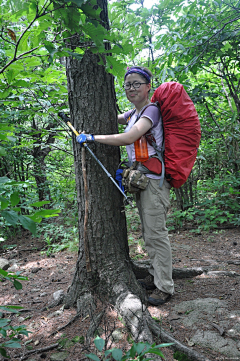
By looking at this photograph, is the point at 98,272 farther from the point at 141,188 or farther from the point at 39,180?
the point at 39,180

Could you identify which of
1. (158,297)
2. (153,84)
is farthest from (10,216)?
(153,84)

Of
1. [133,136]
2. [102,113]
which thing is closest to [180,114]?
[133,136]

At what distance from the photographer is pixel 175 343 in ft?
6.33

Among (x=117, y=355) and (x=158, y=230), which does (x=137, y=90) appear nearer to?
(x=158, y=230)

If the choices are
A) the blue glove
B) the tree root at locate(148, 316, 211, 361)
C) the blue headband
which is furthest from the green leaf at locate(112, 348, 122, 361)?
the blue headband

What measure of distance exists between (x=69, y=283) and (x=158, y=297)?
4.39 feet

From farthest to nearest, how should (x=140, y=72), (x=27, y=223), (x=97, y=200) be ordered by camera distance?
(x=140, y=72), (x=97, y=200), (x=27, y=223)

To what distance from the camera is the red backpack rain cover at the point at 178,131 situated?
2.57 meters

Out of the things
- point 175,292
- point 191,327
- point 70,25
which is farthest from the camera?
point 175,292

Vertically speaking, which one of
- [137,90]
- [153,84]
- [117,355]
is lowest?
[117,355]

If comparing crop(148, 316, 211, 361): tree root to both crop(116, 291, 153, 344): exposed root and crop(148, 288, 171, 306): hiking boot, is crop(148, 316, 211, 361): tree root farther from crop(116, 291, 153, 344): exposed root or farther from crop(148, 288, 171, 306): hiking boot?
crop(148, 288, 171, 306): hiking boot

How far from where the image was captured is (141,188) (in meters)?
2.60

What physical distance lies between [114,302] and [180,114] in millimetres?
1969

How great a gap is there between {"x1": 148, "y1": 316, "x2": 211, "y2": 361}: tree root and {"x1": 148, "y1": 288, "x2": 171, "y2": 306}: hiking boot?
1.12 feet
